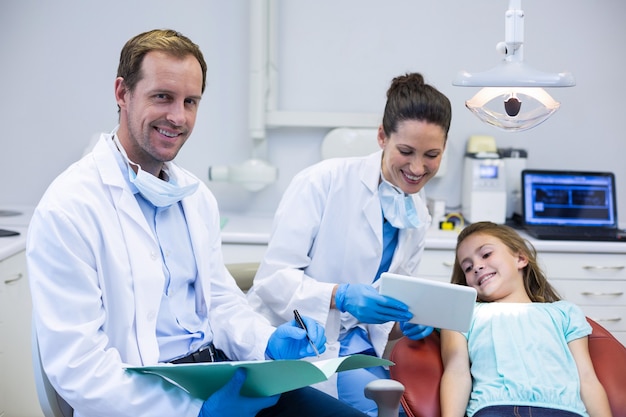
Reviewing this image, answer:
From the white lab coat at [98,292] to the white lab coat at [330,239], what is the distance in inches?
21.3

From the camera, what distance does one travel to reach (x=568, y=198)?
3.31 meters

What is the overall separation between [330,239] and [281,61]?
5.03ft

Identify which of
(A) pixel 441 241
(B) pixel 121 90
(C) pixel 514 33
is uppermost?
(C) pixel 514 33

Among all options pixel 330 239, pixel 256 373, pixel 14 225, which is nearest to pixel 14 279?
pixel 14 225

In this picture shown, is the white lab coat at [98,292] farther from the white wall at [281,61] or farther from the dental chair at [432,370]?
the white wall at [281,61]

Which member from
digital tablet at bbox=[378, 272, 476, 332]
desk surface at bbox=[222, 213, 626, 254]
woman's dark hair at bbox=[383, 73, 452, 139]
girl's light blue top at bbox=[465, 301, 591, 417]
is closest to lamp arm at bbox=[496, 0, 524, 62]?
woman's dark hair at bbox=[383, 73, 452, 139]

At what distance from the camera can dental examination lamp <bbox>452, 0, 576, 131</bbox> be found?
155cm

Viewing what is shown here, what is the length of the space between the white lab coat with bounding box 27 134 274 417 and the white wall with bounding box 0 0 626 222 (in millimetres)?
1870

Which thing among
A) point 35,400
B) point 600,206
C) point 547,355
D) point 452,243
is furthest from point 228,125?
point 547,355

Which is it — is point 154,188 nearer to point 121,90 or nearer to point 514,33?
point 121,90

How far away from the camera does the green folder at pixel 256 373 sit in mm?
1305

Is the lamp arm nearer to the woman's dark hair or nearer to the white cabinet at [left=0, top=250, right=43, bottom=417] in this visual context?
the woman's dark hair

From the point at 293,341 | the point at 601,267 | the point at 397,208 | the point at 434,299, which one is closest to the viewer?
the point at 293,341

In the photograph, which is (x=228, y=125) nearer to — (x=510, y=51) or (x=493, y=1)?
(x=493, y=1)
